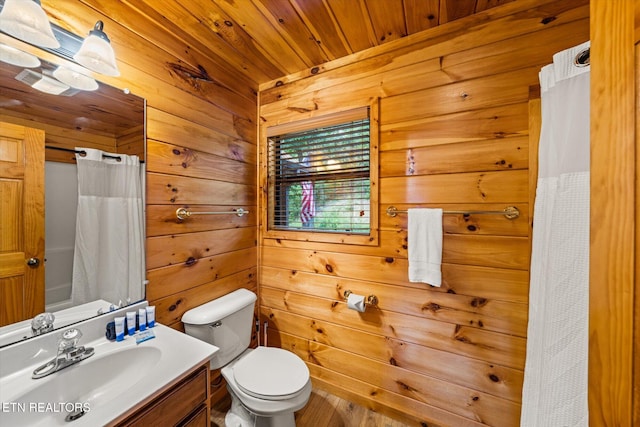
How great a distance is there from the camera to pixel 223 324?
1461 millimetres

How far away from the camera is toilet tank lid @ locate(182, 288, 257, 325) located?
4.58 feet

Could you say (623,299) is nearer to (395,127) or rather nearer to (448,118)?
(448,118)

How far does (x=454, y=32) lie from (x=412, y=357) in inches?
73.9

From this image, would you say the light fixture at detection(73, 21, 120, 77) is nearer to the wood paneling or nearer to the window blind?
the window blind

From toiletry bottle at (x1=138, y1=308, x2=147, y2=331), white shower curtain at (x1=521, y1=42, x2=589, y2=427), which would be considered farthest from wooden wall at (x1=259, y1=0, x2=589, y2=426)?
toiletry bottle at (x1=138, y1=308, x2=147, y2=331)

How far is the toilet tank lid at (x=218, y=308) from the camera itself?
Result: 1.40 metres

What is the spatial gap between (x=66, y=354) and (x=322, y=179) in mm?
1520

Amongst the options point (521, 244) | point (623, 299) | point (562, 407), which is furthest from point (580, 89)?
point (562, 407)

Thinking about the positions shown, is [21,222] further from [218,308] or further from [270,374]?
[270,374]

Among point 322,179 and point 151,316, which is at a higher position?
point 322,179

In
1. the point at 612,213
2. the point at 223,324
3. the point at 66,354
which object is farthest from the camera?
the point at 223,324

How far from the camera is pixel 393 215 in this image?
1513 millimetres

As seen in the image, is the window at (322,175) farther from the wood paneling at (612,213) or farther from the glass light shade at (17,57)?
the glass light shade at (17,57)

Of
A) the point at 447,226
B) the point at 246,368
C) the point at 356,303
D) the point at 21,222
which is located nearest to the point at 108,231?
the point at 21,222
